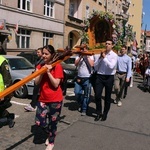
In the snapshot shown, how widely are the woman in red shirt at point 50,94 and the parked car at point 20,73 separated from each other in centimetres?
473

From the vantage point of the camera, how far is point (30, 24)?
73.8ft

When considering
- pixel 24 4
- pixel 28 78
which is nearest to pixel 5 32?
pixel 24 4

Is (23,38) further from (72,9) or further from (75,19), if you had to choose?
(72,9)

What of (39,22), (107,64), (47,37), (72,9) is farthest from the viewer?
(72,9)

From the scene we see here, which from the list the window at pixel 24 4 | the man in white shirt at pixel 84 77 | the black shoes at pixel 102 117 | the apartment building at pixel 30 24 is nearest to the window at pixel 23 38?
the apartment building at pixel 30 24

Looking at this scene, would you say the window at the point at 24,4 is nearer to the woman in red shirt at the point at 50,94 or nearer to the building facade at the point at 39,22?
the building facade at the point at 39,22

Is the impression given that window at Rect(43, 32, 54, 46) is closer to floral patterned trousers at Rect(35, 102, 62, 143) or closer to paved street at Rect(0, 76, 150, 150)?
paved street at Rect(0, 76, 150, 150)

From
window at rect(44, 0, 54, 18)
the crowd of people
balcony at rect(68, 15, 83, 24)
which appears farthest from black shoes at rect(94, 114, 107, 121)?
balcony at rect(68, 15, 83, 24)

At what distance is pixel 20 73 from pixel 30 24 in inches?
529

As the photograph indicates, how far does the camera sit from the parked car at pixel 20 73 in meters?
9.39

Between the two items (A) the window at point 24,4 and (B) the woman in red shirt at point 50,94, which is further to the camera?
A: (A) the window at point 24,4

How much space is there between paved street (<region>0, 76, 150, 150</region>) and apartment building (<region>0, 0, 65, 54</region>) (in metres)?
12.7

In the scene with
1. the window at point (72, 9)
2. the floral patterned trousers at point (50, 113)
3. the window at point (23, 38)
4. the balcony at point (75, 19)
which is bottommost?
the floral patterned trousers at point (50, 113)

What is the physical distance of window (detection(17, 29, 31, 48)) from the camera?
71.0 ft
